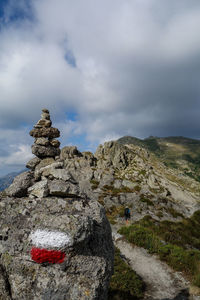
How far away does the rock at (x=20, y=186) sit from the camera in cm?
756

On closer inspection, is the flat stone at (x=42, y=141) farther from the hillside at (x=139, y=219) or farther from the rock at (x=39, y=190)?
the rock at (x=39, y=190)

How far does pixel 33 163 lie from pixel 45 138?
1.97m

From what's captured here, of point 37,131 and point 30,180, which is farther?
point 37,131

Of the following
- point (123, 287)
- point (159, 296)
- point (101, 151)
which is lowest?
point (159, 296)

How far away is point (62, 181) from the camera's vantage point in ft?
26.3

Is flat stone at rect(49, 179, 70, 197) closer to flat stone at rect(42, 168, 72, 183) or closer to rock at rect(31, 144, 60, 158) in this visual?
flat stone at rect(42, 168, 72, 183)

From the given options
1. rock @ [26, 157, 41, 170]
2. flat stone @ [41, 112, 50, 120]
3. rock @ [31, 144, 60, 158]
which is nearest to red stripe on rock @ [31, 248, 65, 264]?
rock @ [26, 157, 41, 170]

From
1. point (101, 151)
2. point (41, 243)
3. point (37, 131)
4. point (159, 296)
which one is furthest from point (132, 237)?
point (101, 151)

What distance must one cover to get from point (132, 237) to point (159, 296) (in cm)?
953

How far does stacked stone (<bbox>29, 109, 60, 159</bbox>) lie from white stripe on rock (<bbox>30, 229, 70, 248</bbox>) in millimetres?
6681

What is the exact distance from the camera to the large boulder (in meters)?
5.29

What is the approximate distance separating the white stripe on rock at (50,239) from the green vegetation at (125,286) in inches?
329

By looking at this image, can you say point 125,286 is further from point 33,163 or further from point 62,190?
point 33,163

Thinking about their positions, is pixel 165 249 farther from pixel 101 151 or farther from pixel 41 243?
pixel 101 151
